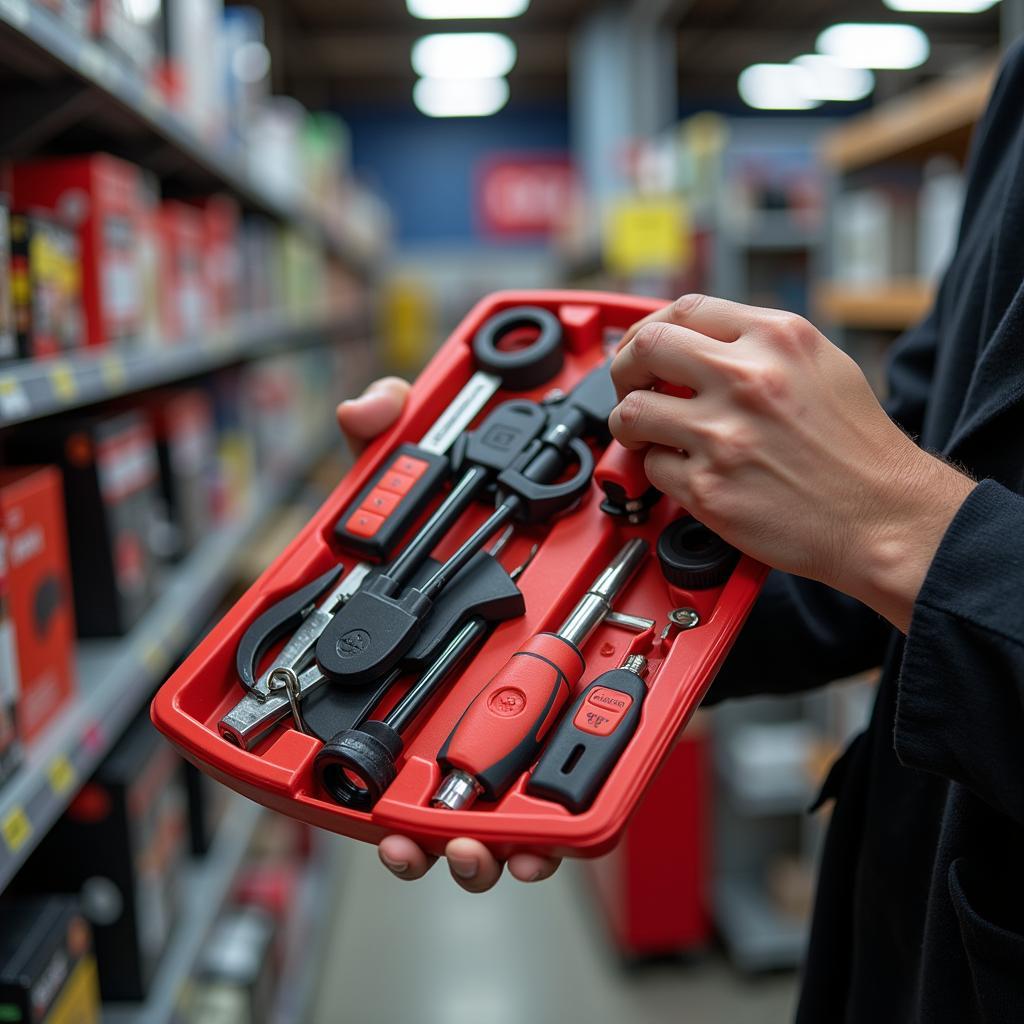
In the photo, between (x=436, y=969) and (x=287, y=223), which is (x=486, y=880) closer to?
(x=436, y=969)

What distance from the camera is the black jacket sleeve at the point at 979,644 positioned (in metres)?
0.59

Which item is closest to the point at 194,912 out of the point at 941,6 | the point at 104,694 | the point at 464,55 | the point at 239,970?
the point at 239,970

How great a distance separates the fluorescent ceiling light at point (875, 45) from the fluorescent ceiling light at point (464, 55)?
2.65 metres

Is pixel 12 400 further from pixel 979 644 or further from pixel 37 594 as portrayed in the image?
pixel 979 644

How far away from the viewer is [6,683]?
41.9 inches

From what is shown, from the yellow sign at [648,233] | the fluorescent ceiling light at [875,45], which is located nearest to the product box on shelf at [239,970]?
the yellow sign at [648,233]

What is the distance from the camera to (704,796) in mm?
2555

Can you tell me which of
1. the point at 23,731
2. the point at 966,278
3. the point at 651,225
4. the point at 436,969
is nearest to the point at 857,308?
the point at 651,225

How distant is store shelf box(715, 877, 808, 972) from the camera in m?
2.45

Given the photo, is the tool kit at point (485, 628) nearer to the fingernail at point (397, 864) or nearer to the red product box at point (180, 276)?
the fingernail at point (397, 864)

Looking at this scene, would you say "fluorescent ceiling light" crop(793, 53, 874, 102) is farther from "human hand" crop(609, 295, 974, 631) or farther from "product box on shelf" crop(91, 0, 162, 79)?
"human hand" crop(609, 295, 974, 631)

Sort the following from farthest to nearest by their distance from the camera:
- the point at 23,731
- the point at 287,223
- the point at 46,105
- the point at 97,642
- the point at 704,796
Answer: the point at 287,223 < the point at 704,796 < the point at 97,642 < the point at 46,105 < the point at 23,731

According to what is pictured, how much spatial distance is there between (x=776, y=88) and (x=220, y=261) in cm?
891

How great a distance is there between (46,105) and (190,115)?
21.2 inches
